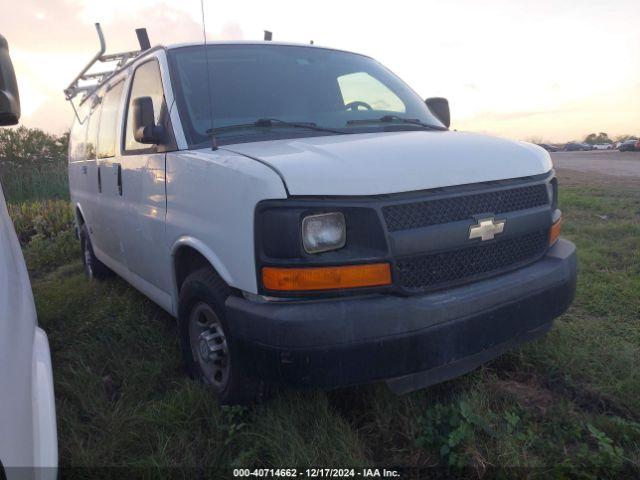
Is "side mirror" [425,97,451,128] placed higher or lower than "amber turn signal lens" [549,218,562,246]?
higher

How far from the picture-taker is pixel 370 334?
2.09m

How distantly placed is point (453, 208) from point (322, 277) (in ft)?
2.25

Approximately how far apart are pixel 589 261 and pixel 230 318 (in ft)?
13.1

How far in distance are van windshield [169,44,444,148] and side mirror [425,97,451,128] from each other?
0.99 ft

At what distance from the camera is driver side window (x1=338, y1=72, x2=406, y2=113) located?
3.56 m

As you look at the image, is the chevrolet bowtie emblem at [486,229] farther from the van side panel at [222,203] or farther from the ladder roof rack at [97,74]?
the ladder roof rack at [97,74]

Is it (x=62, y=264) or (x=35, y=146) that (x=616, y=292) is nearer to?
(x=62, y=264)

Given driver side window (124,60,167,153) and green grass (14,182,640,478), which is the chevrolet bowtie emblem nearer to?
green grass (14,182,640,478)

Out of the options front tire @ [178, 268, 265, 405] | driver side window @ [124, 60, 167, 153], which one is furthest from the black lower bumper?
driver side window @ [124, 60, 167, 153]

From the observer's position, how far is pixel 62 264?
674 cm

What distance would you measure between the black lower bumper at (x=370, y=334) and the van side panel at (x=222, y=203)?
181mm

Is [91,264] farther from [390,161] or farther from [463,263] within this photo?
[463,263]

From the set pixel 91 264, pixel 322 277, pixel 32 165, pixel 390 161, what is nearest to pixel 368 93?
pixel 390 161

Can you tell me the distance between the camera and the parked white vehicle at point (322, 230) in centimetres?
213
